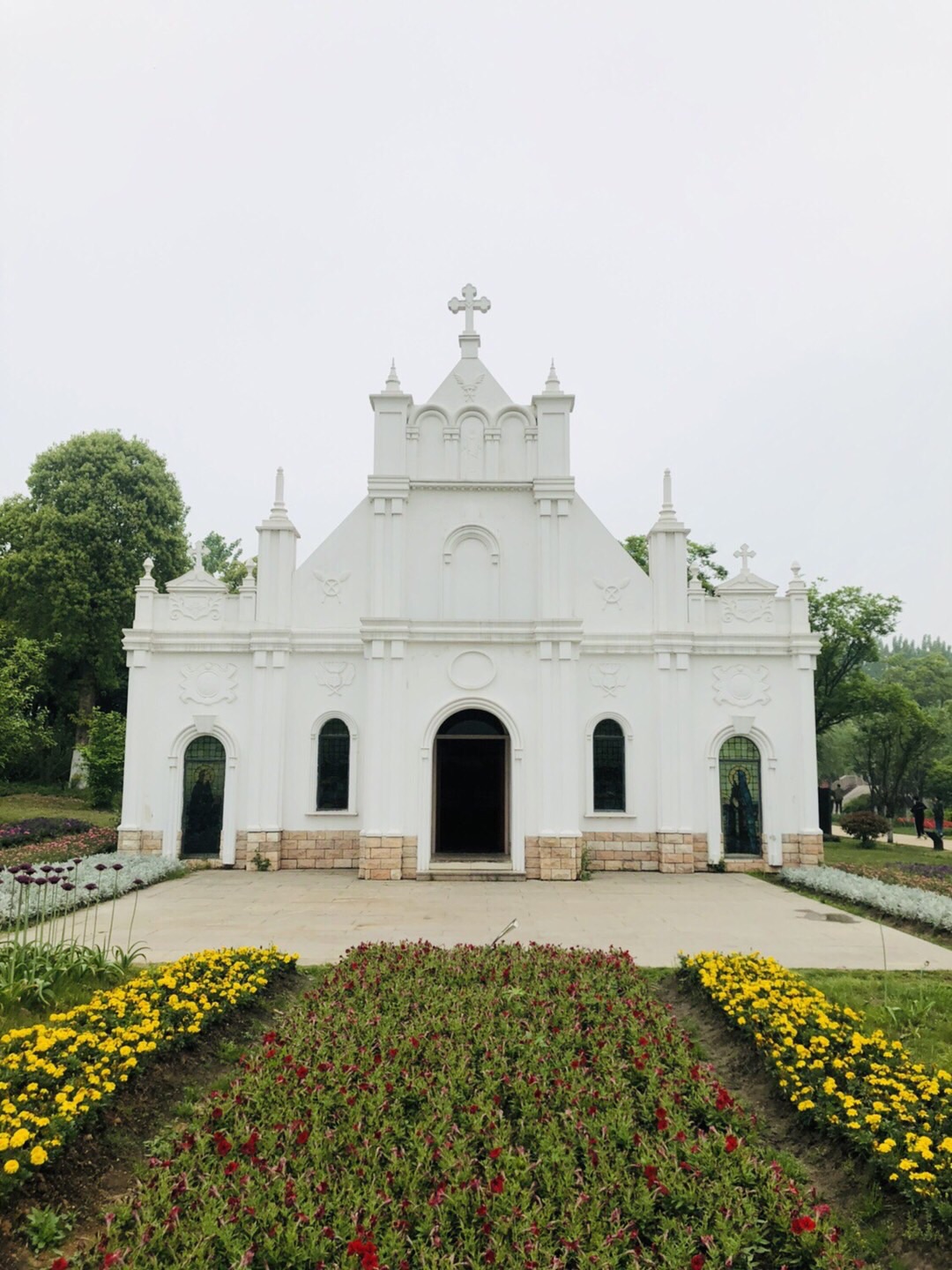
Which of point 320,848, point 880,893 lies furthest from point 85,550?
point 880,893

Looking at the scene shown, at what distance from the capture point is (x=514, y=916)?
12898 millimetres

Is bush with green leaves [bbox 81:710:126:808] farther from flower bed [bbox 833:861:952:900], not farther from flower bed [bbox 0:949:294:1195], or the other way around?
flower bed [bbox 833:861:952:900]

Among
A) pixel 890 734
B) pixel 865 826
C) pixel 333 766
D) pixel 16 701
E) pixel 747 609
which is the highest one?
pixel 747 609

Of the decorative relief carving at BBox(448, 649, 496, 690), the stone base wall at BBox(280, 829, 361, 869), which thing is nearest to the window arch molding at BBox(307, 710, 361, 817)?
the stone base wall at BBox(280, 829, 361, 869)

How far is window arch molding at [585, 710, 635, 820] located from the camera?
59.9 ft

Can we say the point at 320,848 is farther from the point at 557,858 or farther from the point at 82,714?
the point at 82,714

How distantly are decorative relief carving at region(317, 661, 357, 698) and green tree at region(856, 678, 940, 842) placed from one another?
705 inches

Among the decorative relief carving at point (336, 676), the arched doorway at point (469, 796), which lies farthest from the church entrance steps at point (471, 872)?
the decorative relief carving at point (336, 676)

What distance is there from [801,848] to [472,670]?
839 centimetres

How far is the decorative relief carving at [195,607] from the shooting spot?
62.0 ft

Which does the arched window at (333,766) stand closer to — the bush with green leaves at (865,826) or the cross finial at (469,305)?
the cross finial at (469,305)

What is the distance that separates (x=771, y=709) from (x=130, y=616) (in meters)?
22.4

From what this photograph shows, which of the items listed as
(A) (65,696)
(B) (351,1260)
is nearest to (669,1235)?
(B) (351,1260)

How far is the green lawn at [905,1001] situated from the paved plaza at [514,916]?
64 cm
